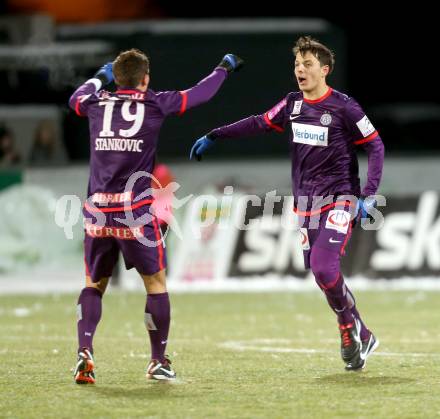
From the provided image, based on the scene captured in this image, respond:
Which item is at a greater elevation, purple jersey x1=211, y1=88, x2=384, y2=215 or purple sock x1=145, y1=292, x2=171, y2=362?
purple jersey x1=211, y1=88, x2=384, y2=215

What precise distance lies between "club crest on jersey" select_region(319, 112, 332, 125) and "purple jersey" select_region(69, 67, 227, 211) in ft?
3.34

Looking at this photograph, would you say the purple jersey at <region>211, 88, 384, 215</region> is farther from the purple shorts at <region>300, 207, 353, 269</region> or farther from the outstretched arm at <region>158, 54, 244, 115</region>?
the outstretched arm at <region>158, 54, 244, 115</region>

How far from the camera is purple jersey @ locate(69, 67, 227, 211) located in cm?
830

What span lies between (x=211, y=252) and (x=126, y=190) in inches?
350

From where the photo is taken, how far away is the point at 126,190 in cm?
832

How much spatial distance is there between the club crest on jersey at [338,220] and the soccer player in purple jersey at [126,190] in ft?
4.19

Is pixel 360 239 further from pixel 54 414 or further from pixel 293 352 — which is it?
pixel 54 414

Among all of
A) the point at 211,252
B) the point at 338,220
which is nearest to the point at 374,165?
the point at 338,220

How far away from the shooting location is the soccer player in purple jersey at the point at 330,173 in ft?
29.3

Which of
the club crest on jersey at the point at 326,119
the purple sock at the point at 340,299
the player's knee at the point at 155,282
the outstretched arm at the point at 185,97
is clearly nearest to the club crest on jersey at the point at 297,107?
the club crest on jersey at the point at 326,119

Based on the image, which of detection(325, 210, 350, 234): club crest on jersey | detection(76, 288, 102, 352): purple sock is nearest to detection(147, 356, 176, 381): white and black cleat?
detection(76, 288, 102, 352): purple sock

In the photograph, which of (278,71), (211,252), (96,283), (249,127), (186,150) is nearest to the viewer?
(96,283)

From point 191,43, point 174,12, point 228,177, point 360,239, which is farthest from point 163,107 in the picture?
point 174,12

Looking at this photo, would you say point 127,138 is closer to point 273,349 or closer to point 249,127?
point 249,127
